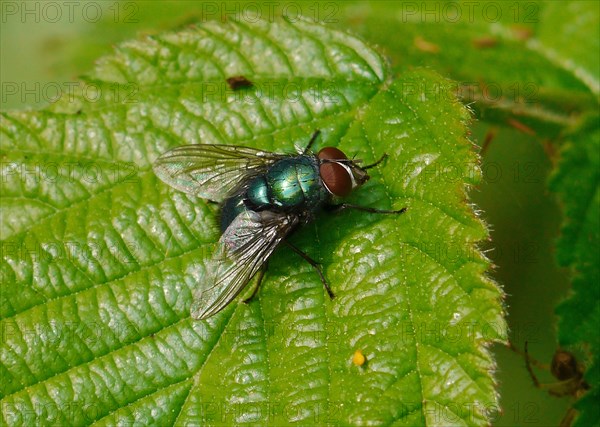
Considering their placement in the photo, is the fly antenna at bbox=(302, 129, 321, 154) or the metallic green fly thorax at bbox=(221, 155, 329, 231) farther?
the fly antenna at bbox=(302, 129, 321, 154)

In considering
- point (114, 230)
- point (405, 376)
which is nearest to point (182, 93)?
point (114, 230)

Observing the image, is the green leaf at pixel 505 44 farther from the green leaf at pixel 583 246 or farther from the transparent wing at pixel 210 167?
the transparent wing at pixel 210 167

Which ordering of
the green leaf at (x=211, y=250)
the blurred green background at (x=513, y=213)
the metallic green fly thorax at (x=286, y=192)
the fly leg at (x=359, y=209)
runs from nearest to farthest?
the green leaf at (x=211, y=250)
the fly leg at (x=359, y=209)
the metallic green fly thorax at (x=286, y=192)
the blurred green background at (x=513, y=213)

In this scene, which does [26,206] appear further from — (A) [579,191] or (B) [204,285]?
(A) [579,191]

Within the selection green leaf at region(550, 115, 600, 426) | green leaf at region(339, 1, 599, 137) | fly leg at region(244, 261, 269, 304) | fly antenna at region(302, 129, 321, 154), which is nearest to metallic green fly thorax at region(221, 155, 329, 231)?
fly antenna at region(302, 129, 321, 154)

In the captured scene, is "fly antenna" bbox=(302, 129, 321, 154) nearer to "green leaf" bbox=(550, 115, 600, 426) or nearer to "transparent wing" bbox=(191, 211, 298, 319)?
"transparent wing" bbox=(191, 211, 298, 319)

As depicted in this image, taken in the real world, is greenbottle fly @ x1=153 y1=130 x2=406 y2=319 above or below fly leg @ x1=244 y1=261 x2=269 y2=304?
above

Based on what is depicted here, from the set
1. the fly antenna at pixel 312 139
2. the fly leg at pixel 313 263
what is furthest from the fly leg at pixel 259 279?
the fly antenna at pixel 312 139
